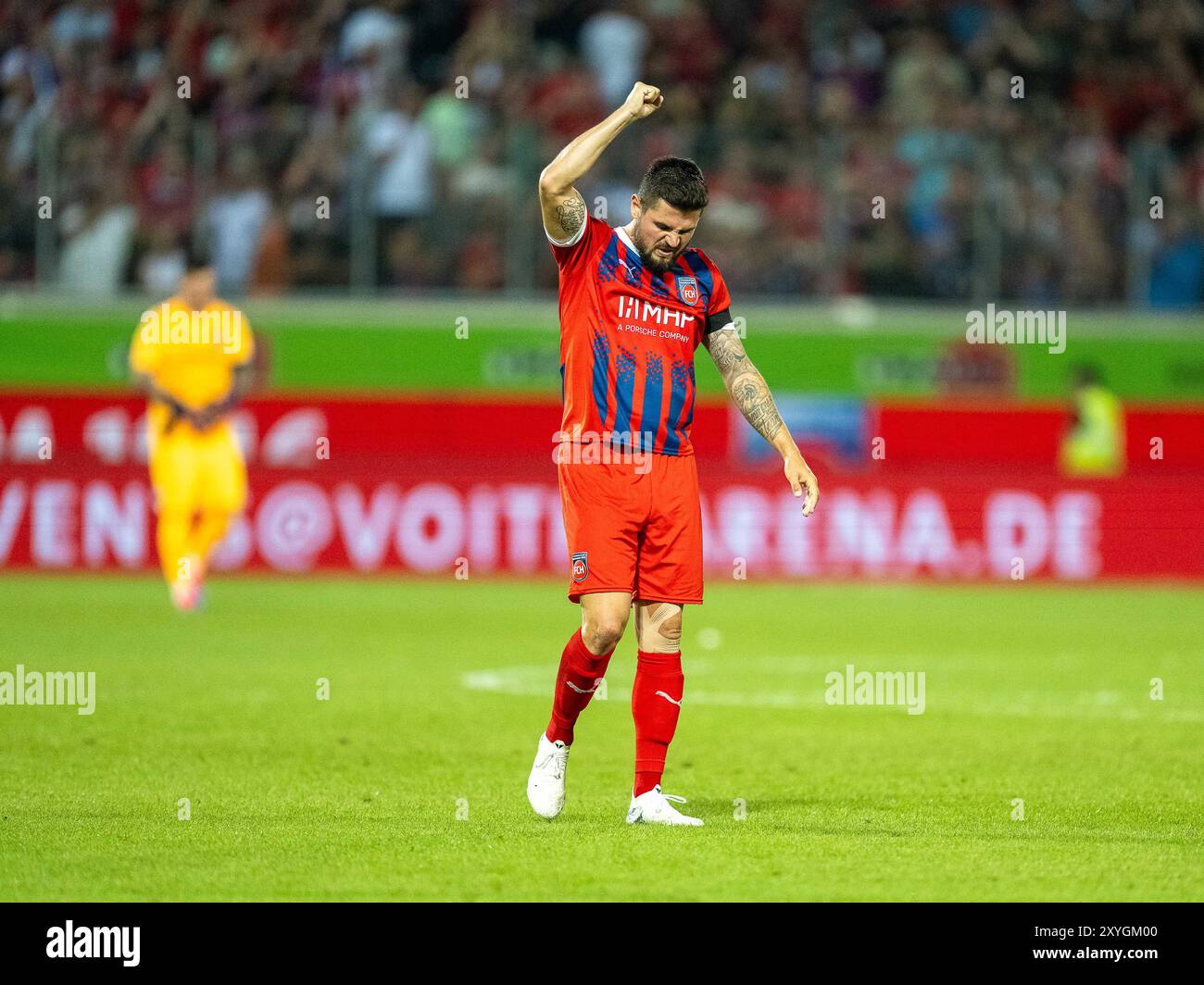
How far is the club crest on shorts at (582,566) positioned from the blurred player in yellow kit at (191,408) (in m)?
8.54

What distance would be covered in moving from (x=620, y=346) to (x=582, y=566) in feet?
2.68

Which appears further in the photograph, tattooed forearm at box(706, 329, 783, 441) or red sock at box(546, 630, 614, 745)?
tattooed forearm at box(706, 329, 783, 441)

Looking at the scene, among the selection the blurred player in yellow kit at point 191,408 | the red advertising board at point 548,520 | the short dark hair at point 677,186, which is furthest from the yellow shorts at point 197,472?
the short dark hair at point 677,186

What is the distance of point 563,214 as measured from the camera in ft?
23.7

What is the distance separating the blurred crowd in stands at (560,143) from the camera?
816 inches

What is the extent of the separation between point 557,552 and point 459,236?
3793mm

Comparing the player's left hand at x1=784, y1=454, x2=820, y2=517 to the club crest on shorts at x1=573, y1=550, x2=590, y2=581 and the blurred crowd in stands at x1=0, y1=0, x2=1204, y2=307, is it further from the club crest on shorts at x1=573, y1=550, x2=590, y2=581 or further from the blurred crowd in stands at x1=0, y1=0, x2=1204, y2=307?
the blurred crowd in stands at x1=0, y1=0, x2=1204, y2=307

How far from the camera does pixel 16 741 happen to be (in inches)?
377

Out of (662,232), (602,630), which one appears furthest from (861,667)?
(662,232)

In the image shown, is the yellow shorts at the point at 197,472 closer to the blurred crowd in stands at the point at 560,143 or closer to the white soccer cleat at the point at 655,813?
the blurred crowd in stands at the point at 560,143

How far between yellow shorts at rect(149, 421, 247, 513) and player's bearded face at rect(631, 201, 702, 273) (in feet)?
28.1

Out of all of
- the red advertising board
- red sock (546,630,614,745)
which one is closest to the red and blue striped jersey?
red sock (546,630,614,745)

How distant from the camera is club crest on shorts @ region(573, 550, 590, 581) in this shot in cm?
730

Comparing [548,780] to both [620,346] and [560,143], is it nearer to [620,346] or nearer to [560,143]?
[620,346]
